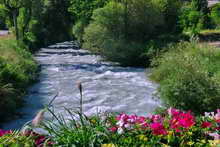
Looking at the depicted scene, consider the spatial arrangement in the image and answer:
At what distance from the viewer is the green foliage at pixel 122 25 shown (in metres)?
18.3

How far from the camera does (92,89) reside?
39.0ft

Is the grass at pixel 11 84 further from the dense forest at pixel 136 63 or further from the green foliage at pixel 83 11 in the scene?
the green foliage at pixel 83 11

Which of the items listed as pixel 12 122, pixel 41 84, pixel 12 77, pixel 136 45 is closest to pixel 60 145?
pixel 12 122

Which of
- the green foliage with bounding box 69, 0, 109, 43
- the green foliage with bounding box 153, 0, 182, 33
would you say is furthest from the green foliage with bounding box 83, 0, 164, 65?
the green foliage with bounding box 69, 0, 109, 43

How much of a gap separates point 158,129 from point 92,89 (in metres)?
8.34

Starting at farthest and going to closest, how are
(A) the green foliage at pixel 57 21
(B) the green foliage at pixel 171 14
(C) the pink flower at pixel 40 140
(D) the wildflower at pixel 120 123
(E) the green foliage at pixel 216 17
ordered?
(A) the green foliage at pixel 57 21 < (E) the green foliage at pixel 216 17 < (B) the green foliage at pixel 171 14 < (D) the wildflower at pixel 120 123 < (C) the pink flower at pixel 40 140

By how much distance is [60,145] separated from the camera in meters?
3.37

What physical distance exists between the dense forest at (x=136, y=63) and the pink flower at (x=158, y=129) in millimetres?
10

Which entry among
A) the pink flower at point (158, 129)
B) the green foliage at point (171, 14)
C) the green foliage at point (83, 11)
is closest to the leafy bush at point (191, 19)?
the green foliage at point (171, 14)

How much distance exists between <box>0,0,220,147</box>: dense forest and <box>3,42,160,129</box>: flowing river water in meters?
0.52

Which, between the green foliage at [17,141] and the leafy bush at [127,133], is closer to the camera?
the green foliage at [17,141]

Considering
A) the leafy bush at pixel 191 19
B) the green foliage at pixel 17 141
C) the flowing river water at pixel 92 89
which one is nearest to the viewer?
the green foliage at pixel 17 141

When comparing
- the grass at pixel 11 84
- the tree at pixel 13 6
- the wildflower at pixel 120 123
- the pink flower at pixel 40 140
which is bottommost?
the grass at pixel 11 84

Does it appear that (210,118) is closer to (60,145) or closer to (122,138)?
(122,138)
